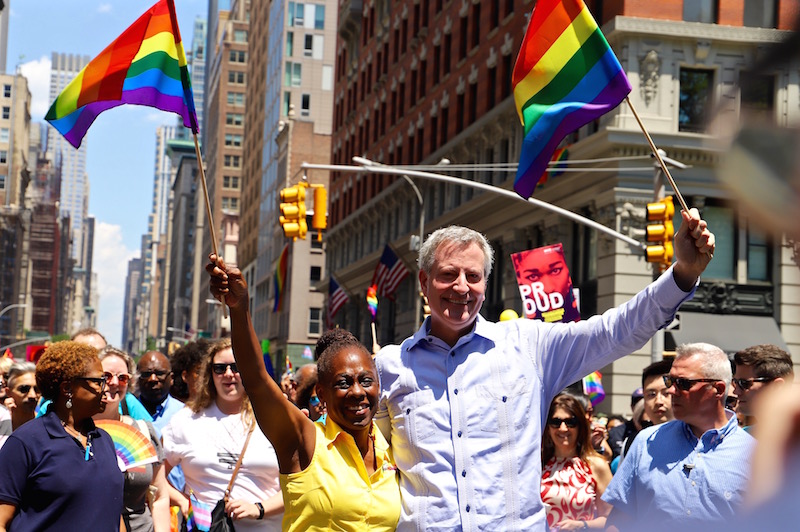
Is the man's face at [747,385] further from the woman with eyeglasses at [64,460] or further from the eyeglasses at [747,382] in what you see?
the woman with eyeglasses at [64,460]

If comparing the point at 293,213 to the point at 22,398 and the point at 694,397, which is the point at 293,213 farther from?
the point at 694,397

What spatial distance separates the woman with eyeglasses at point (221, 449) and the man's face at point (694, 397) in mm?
2242

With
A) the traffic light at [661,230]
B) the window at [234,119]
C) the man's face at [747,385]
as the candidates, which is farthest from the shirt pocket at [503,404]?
the window at [234,119]

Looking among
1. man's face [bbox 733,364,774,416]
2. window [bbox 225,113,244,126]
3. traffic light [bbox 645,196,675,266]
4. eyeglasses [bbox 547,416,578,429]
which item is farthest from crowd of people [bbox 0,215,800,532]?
window [bbox 225,113,244,126]

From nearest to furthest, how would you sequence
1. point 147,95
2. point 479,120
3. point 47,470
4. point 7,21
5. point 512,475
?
1. point 512,475
2. point 47,470
3. point 147,95
4. point 479,120
5. point 7,21

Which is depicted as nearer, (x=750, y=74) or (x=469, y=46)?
(x=750, y=74)

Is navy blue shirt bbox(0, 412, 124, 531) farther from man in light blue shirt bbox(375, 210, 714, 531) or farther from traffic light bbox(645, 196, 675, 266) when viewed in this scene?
traffic light bbox(645, 196, 675, 266)

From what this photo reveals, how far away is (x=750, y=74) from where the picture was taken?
31.9 inches

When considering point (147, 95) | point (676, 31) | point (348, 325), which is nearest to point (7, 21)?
point (348, 325)

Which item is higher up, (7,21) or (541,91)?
(7,21)

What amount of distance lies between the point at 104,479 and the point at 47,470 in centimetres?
31

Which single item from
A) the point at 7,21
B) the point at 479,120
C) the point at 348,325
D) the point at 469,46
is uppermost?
the point at 7,21

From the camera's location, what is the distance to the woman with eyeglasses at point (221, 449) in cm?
616

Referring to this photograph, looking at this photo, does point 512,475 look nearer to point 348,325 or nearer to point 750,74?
point 750,74
